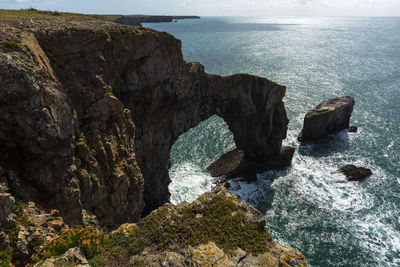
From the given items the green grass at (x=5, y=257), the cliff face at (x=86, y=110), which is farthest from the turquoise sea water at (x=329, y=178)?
the green grass at (x=5, y=257)

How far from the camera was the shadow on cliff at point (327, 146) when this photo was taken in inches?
2495

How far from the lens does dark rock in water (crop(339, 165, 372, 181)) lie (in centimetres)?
5212

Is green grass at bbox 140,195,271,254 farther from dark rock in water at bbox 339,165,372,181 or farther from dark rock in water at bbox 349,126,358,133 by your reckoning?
dark rock in water at bbox 349,126,358,133

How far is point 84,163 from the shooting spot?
54.7ft

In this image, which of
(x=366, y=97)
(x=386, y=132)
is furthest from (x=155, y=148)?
(x=366, y=97)

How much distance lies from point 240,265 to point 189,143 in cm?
5620

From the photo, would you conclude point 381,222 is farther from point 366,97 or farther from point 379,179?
point 366,97

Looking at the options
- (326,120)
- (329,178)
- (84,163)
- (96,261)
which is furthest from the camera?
(326,120)

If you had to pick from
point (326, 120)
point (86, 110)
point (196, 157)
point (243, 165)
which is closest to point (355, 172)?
point (326, 120)

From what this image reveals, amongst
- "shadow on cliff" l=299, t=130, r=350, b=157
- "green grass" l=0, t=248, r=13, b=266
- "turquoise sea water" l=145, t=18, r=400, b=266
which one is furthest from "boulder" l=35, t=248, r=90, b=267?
"shadow on cliff" l=299, t=130, r=350, b=157

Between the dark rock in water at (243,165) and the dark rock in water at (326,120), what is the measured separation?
1258 centimetres

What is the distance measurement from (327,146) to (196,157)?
3745cm

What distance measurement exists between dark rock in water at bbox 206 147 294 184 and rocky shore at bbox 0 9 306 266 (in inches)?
1231

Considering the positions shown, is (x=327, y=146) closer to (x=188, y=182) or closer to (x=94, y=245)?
(x=188, y=182)
